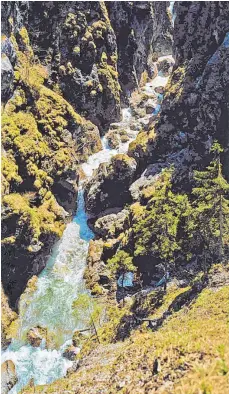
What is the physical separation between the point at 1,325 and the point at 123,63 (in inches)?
2509

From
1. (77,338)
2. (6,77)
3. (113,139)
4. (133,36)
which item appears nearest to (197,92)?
(113,139)

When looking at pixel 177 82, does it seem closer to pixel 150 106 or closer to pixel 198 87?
pixel 198 87

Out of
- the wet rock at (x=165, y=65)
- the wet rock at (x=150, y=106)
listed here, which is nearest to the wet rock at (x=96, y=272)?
the wet rock at (x=150, y=106)

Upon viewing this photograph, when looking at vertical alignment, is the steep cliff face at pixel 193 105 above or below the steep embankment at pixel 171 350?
above

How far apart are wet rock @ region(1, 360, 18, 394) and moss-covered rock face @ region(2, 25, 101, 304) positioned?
8405 millimetres

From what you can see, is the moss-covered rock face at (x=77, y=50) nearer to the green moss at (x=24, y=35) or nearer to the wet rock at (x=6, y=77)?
the green moss at (x=24, y=35)

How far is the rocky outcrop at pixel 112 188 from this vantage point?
211ft

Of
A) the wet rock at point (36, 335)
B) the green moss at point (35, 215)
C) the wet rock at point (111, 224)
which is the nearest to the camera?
the wet rock at point (36, 335)

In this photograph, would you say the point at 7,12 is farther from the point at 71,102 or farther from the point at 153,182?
the point at 153,182

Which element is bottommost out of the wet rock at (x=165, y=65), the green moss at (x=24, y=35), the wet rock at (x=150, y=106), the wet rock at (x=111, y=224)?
the wet rock at (x=111, y=224)

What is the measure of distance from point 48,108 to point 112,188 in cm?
1682

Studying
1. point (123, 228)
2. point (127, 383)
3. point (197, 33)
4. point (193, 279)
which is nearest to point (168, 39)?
point (197, 33)

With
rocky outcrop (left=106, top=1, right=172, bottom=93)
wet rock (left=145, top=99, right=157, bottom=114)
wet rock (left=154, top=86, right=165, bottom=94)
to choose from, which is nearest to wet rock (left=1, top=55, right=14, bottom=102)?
wet rock (left=145, top=99, right=157, bottom=114)

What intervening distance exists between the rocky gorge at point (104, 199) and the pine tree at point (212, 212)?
259 mm
